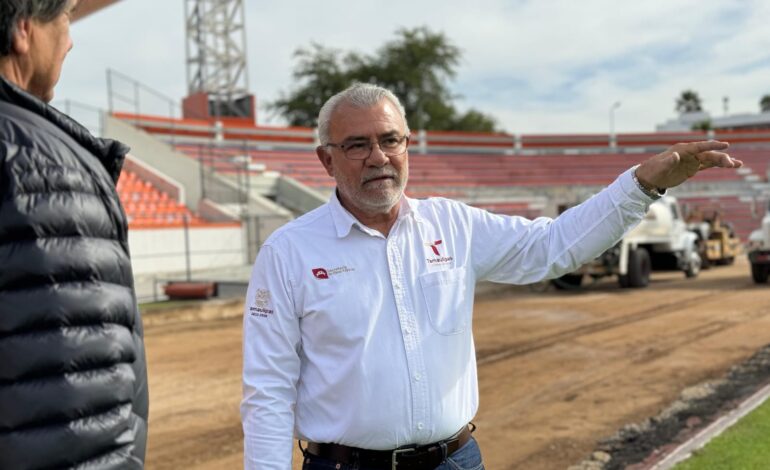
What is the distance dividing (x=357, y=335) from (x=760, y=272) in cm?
1780

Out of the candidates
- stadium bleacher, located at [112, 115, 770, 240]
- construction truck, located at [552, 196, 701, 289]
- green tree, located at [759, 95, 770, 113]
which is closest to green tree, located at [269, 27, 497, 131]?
stadium bleacher, located at [112, 115, 770, 240]

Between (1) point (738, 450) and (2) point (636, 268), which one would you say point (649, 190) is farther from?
(2) point (636, 268)

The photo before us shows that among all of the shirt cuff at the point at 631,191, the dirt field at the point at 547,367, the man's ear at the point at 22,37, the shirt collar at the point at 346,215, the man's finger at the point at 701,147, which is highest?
the man's ear at the point at 22,37

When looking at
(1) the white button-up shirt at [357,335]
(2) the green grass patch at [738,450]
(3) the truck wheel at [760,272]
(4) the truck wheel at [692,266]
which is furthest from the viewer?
(4) the truck wheel at [692,266]

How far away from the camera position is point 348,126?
8.69 ft

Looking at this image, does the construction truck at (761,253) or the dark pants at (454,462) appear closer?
the dark pants at (454,462)

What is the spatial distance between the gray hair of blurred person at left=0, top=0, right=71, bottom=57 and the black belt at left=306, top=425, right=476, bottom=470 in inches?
62.0

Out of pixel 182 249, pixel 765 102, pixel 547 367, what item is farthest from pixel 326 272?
pixel 765 102

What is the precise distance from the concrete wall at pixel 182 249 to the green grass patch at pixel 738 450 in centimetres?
1602

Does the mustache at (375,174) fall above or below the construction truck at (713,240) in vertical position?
above

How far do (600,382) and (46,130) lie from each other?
776 cm

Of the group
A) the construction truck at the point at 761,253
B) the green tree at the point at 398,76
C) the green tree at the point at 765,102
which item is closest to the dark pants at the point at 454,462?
the construction truck at the point at 761,253

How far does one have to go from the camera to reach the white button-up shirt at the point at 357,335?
2.50 metres

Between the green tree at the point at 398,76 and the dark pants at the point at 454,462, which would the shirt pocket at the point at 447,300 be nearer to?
the dark pants at the point at 454,462
